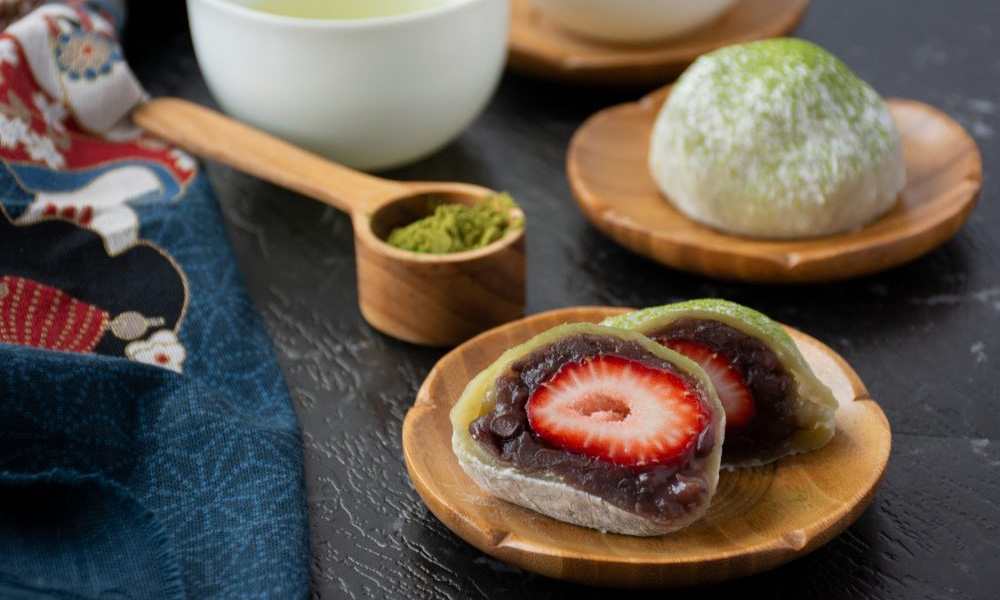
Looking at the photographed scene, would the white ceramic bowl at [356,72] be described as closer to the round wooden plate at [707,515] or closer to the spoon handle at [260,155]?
the spoon handle at [260,155]

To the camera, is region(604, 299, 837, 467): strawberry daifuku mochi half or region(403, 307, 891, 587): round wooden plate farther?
region(604, 299, 837, 467): strawberry daifuku mochi half

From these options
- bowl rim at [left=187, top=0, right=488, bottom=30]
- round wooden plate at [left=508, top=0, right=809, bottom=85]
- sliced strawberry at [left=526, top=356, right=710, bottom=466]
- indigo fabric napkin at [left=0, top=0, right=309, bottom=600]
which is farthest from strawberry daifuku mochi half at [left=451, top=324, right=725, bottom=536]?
round wooden plate at [left=508, top=0, right=809, bottom=85]

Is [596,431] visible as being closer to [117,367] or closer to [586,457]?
[586,457]

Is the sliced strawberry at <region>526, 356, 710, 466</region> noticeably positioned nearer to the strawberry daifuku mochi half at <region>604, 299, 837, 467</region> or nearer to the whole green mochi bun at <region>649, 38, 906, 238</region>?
the strawberry daifuku mochi half at <region>604, 299, 837, 467</region>

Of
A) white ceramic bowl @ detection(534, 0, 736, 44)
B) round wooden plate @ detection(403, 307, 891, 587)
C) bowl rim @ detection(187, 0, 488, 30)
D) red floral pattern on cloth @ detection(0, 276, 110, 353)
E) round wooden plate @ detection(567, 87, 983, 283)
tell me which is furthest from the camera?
white ceramic bowl @ detection(534, 0, 736, 44)

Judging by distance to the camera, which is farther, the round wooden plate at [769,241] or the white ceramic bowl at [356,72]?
the white ceramic bowl at [356,72]

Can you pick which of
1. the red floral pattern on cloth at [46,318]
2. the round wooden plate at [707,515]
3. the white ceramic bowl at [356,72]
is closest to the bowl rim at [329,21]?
the white ceramic bowl at [356,72]
